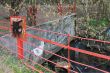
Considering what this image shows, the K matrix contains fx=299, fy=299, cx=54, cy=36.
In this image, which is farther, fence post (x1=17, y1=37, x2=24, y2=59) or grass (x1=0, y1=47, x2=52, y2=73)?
fence post (x1=17, y1=37, x2=24, y2=59)

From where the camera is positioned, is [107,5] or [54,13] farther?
[107,5]

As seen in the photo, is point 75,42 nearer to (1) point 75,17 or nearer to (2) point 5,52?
(1) point 75,17

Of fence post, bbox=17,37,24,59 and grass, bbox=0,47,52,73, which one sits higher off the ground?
fence post, bbox=17,37,24,59

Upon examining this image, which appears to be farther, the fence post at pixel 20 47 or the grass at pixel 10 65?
the fence post at pixel 20 47

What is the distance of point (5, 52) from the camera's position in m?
7.02

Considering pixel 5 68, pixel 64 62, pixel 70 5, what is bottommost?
pixel 64 62

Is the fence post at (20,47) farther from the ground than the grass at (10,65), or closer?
farther from the ground

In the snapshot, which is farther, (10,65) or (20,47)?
(20,47)

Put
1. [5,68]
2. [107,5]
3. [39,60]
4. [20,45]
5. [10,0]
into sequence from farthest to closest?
[107,5], [10,0], [39,60], [20,45], [5,68]

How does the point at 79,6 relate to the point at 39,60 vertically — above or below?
above

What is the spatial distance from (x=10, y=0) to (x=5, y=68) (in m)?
4.48

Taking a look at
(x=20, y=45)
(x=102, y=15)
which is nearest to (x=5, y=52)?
(x=20, y=45)

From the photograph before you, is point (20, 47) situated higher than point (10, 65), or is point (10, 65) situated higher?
point (20, 47)

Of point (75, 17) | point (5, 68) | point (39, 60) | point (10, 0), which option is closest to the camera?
point (5, 68)
